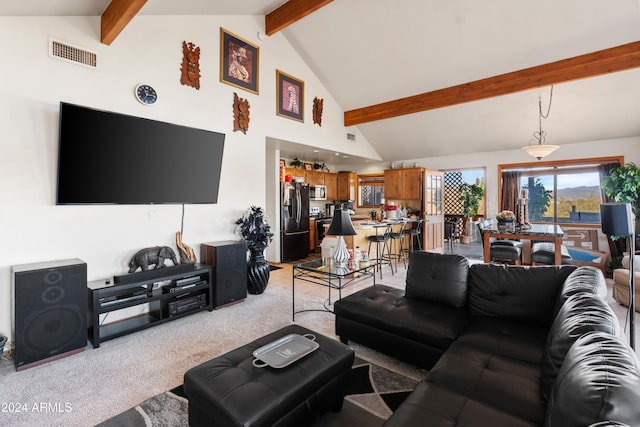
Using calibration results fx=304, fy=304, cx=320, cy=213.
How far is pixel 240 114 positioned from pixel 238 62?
2.48ft

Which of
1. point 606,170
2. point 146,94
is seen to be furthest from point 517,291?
point 606,170

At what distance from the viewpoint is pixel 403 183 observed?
24.2ft

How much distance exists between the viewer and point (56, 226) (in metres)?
2.85

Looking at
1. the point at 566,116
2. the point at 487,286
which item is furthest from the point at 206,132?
the point at 566,116

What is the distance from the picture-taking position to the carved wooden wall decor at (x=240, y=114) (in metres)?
4.36

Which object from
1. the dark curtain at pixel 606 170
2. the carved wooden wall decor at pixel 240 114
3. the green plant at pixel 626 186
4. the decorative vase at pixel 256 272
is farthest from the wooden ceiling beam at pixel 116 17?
the dark curtain at pixel 606 170

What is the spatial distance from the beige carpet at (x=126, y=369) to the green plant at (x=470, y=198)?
6.47 metres

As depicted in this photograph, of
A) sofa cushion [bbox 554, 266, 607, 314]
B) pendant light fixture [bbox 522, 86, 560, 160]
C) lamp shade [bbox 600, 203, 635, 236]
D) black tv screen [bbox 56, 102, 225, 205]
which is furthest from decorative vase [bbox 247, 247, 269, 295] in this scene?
pendant light fixture [bbox 522, 86, 560, 160]

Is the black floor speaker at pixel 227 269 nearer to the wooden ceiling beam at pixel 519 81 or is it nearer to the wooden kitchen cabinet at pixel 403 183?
the wooden ceiling beam at pixel 519 81

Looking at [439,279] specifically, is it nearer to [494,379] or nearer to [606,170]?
[494,379]

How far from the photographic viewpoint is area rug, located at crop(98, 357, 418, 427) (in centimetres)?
181

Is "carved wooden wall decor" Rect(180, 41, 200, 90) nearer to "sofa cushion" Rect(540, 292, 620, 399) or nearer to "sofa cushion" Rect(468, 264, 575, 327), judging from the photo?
"sofa cushion" Rect(468, 264, 575, 327)

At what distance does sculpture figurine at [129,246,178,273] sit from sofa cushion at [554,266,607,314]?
3.52 meters

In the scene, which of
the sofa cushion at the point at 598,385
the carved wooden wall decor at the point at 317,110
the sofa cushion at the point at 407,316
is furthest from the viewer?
the carved wooden wall decor at the point at 317,110
